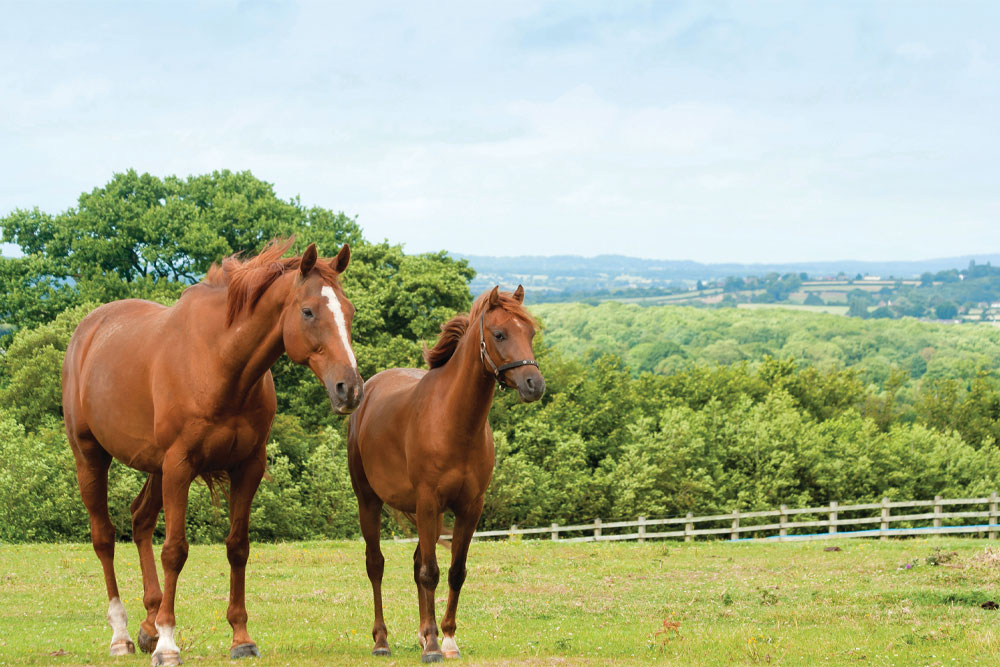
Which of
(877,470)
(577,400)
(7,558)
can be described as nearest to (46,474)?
(7,558)

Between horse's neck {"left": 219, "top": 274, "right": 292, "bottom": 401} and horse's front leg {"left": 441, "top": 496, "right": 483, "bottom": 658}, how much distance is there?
7.93 ft

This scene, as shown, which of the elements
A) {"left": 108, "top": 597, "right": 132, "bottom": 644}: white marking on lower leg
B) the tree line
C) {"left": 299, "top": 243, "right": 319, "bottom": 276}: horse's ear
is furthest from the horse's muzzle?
the tree line

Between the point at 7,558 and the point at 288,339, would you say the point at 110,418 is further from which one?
the point at 7,558

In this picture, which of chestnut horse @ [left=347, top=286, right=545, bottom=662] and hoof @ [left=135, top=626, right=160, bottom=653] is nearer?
chestnut horse @ [left=347, top=286, right=545, bottom=662]

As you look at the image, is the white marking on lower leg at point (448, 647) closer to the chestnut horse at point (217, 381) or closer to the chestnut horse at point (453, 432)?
the chestnut horse at point (453, 432)

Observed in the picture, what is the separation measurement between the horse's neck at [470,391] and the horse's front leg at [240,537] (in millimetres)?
1740

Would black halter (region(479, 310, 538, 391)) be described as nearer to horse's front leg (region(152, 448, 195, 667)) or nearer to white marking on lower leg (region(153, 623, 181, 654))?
horse's front leg (region(152, 448, 195, 667))

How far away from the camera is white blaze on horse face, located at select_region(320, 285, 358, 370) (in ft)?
24.0

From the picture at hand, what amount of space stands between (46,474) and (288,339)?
32.5 m

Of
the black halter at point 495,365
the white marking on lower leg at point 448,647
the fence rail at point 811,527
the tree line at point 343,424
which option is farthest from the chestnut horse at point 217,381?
the tree line at point 343,424

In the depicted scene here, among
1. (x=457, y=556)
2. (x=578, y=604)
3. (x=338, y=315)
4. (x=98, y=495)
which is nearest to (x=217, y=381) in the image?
(x=338, y=315)

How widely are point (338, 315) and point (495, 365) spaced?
169 centimetres

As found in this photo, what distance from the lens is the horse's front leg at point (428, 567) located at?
8672 mm

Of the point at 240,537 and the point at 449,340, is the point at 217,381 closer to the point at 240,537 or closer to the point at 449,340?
the point at 240,537
